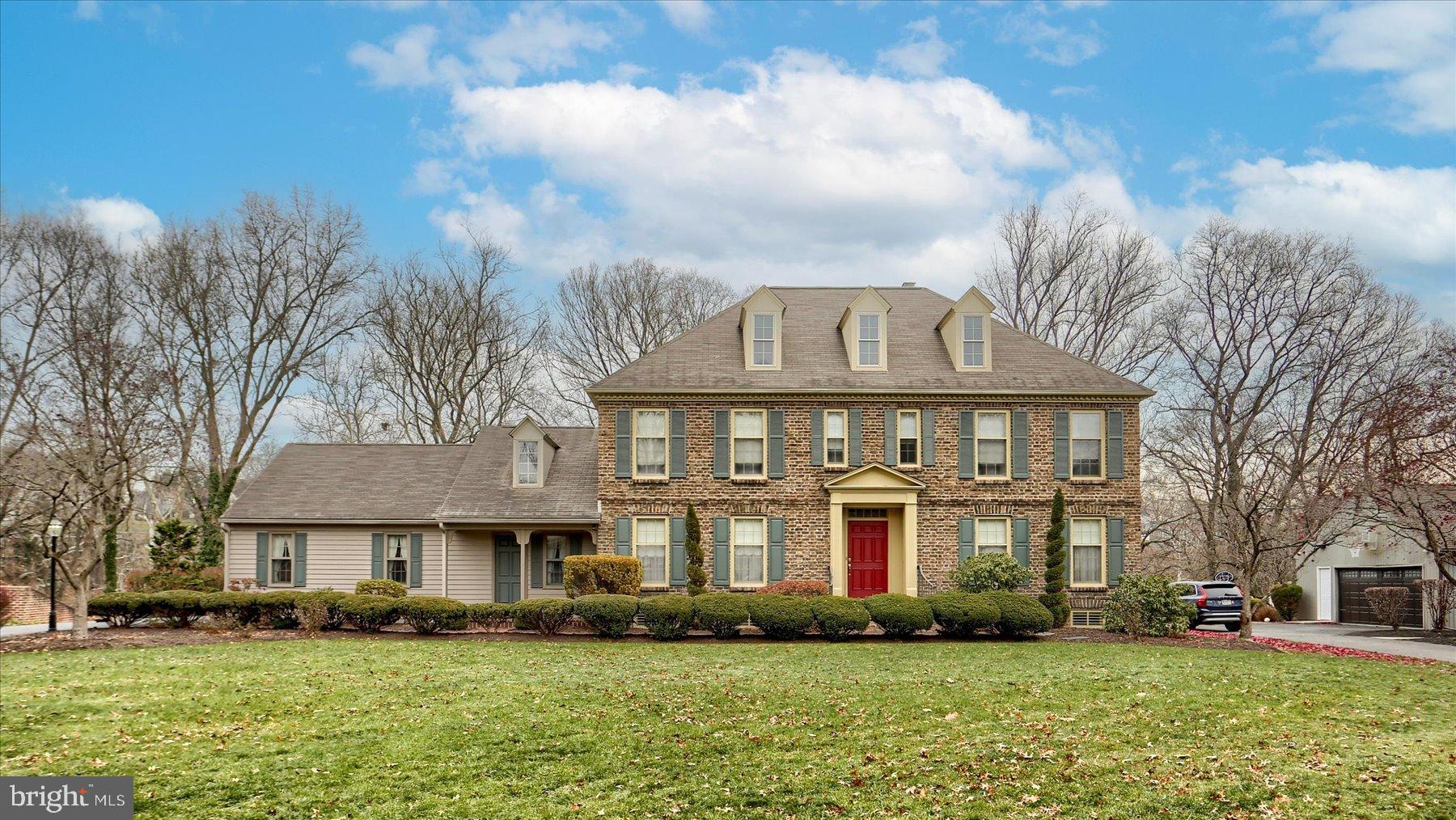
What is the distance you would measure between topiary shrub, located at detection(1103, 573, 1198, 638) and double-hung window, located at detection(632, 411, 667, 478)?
11.2 metres

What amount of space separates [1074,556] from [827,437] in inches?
267

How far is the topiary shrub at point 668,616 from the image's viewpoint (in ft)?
66.6

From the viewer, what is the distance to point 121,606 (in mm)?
21938

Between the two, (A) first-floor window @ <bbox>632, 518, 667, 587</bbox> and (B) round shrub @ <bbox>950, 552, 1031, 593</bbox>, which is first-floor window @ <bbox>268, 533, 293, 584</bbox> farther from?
(B) round shrub @ <bbox>950, 552, 1031, 593</bbox>

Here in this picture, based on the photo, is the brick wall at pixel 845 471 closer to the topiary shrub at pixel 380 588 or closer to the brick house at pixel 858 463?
the brick house at pixel 858 463

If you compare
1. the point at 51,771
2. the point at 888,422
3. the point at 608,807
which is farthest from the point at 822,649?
the point at 51,771

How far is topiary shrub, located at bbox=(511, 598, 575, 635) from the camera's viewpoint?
20641mm

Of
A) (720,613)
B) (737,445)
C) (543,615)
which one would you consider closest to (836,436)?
(737,445)

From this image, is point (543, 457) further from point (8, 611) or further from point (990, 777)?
point (990, 777)

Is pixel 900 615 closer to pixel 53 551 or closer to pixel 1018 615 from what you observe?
pixel 1018 615

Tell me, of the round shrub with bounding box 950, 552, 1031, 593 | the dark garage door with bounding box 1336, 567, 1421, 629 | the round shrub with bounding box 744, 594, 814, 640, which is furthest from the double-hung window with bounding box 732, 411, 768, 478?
the dark garage door with bounding box 1336, 567, 1421, 629

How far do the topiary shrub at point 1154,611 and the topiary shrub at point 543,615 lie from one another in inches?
461

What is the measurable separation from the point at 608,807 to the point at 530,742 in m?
2.24

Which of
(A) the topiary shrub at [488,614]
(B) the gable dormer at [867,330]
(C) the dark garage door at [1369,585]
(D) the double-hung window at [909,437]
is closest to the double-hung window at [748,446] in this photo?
(B) the gable dormer at [867,330]
